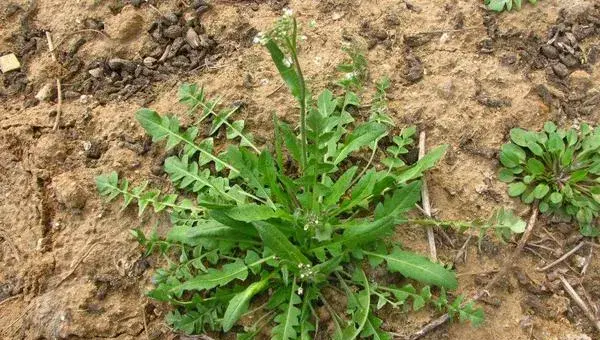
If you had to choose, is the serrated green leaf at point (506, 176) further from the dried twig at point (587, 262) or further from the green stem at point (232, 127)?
the green stem at point (232, 127)

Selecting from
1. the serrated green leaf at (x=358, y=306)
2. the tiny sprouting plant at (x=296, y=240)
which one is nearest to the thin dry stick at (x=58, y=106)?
the tiny sprouting plant at (x=296, y=240)

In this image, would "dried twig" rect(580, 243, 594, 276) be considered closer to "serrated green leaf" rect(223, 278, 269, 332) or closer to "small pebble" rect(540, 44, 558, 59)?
"small pebble" rect(540, 44, 558, 59)

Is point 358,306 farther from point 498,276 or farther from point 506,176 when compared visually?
point 506,176

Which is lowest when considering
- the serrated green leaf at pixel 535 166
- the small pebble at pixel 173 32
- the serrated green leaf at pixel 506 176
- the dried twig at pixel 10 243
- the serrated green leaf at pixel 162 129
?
the serrated green leaf at pixel 506 176

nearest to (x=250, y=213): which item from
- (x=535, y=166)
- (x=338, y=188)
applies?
(x=338, y=188)

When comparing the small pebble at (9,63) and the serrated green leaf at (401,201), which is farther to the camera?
the small pebble at (9,63)

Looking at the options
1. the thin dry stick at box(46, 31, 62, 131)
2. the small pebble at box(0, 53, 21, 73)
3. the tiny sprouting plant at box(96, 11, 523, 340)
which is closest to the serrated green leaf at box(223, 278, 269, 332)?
the tiny sprouting plant at box(96, 11, 523, 340)
